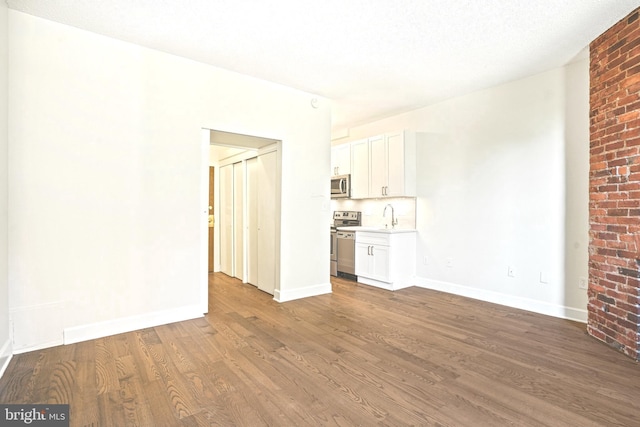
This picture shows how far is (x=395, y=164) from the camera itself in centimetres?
527

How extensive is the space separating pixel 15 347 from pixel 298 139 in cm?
351

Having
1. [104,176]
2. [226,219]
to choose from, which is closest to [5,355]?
[104,176]

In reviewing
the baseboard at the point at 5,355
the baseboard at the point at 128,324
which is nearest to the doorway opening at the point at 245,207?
the baseboard at the point at 128,324

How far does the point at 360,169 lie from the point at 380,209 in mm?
807

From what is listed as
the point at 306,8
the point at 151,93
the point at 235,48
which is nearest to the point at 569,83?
the point at 306,8

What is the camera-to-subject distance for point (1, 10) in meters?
2.55

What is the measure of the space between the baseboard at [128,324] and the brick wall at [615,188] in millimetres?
3952

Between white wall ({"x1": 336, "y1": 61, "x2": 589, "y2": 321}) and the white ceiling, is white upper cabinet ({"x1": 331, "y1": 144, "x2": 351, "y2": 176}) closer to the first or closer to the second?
white wall ({"x1": 336, "y1": 61, "x2": 589, "y2": 321})

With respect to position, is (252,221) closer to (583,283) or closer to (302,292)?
(302,292)

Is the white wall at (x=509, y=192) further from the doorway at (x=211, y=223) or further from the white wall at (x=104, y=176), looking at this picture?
the doorway at (x=211, y=223)

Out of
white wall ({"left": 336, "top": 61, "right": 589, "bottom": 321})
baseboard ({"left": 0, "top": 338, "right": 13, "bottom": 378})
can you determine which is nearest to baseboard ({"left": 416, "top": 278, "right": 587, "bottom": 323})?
white wall ({"left": 336, "top": 61, "right": 589, "bottom": 321})

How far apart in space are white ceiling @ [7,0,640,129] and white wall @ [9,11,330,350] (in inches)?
10.2

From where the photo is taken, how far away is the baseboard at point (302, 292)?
4.29 metres

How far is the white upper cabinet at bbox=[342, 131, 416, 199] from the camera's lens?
17.1 feet
